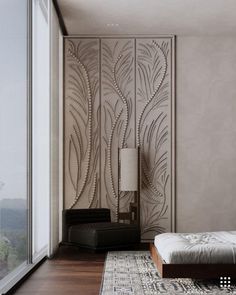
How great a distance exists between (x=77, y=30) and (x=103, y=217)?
97.1 inches

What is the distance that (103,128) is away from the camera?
7.81 meters

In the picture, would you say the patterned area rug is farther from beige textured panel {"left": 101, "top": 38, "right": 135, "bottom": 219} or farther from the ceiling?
the ceiling

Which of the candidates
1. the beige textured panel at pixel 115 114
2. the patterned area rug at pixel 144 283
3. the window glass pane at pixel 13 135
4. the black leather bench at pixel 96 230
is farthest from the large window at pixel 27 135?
the beige textured panel at pixel 115 114

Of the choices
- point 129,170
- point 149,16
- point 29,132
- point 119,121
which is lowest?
point 129,170

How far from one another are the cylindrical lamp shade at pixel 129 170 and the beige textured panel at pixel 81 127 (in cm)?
49

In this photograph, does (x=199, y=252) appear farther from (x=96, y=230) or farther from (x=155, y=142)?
(x=155, y=142)

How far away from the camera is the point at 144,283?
15.0 ft

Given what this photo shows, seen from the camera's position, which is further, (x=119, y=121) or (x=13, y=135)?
(x=119, y=121)

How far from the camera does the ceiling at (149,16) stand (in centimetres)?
654

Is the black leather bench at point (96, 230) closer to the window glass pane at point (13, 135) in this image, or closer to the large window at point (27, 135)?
the large window at point (27, 135)

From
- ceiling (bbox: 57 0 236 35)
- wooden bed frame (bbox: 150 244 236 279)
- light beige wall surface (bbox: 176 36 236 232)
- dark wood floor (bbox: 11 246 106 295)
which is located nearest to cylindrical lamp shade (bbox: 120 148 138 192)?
light beige wall surface (bbox: 176 36 236 232)

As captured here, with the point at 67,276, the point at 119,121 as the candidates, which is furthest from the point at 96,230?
the point at 119,121

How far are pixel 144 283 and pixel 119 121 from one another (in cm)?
353

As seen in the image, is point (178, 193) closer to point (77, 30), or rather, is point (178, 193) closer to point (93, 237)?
point (93, 237)
